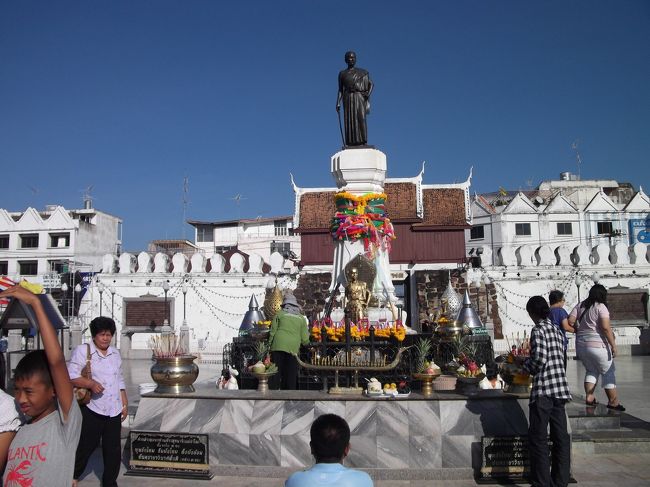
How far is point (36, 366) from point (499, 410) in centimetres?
452

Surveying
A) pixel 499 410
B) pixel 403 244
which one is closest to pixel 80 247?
pixel 403 244

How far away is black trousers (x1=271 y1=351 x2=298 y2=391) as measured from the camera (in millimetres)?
7762

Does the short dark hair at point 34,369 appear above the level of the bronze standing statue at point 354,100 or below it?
below

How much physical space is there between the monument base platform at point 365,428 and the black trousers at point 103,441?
107cm

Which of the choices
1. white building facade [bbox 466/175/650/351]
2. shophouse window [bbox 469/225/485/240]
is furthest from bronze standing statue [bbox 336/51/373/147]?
shophouse window [bbox 469/225/485/240]

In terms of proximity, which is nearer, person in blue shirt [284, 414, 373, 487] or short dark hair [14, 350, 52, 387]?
person in blue shirt [284, 414, 373, 487]

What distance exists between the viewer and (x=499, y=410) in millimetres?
5871

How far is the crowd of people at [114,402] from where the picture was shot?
9.53 ft

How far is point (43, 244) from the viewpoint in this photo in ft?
136

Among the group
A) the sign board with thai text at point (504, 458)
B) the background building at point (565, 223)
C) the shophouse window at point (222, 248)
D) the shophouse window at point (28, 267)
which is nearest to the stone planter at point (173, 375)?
the sign board with thai text at point (504, 458)

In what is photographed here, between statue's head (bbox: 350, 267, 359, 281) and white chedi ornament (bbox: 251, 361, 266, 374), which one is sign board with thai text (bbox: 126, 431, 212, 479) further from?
statue's head (bbox: 350, 267, 359, 281)

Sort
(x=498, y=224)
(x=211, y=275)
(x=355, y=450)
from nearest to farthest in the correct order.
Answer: (x=355, y=450) < (x=211, y=275) < (x=498, y=224)

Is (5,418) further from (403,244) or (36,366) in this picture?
(403,244)

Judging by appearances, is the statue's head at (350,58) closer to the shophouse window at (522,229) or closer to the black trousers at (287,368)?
the black trousers at (287,368)
